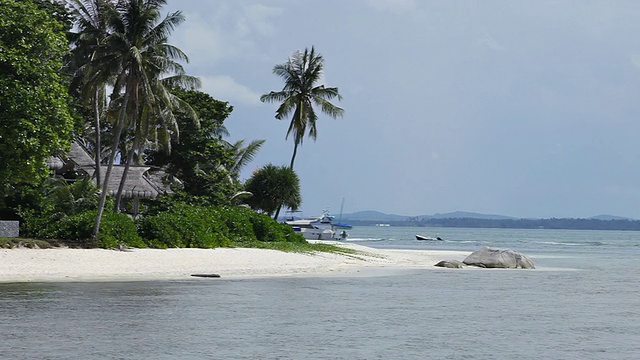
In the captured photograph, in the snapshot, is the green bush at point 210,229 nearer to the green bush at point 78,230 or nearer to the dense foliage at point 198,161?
the green bush at point 78,230

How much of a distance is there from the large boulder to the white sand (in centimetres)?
395

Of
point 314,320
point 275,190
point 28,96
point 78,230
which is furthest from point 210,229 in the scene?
point 314,320

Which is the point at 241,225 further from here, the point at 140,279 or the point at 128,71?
the point at 140,279

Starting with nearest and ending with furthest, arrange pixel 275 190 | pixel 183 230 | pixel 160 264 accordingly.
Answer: pixel 160 264
pixel 183 230
pixel 275 190

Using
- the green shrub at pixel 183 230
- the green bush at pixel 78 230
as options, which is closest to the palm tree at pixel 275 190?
the green shrub at pixel 183 230

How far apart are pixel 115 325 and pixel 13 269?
12.2 metres

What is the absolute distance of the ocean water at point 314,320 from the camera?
1678cm

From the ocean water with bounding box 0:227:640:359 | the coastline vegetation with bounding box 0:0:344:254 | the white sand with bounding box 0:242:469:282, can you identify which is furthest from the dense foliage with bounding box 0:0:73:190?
the ocean water with bounding box 0:227:640:359

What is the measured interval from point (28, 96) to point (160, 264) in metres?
7.82

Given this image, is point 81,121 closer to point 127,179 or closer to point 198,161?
point 127,179

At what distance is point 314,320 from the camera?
21531 millimetres

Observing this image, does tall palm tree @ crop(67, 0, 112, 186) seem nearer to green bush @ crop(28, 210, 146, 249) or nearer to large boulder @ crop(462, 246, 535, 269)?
green bush @ crop(28, 210, 146, 249)

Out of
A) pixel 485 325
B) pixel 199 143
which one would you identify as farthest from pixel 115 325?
pixel 199 143

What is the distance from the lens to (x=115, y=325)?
19.5m
